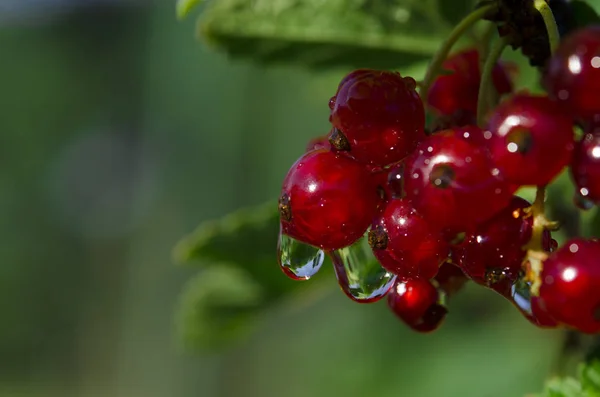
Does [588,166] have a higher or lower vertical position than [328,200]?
higher

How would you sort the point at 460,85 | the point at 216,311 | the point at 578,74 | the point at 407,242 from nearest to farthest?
the point at 578,74, the point at 407,242, the point at 460,85, the point at 216,311

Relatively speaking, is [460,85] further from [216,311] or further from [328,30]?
[216,311]

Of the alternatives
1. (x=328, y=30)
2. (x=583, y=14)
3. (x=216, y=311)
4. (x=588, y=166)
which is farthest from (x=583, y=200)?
(x=216, y=311)

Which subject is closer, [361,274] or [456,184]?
[456,184]

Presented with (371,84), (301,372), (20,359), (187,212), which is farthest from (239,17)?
(20,359)

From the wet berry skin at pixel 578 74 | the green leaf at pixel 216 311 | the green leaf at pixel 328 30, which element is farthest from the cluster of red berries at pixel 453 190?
the green leaf at pixel 216 311

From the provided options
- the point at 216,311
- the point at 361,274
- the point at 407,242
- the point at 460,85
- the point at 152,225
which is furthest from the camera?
the point at 152,225

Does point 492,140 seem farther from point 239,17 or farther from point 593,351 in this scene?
point 239,17
